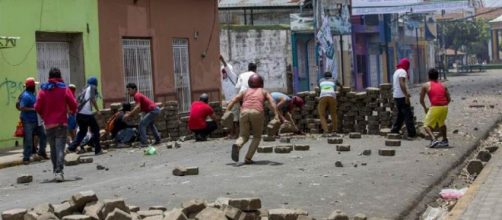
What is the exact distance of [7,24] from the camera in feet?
58.2

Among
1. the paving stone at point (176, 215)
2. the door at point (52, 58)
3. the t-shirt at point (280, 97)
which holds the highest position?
the door at point (52, 58)

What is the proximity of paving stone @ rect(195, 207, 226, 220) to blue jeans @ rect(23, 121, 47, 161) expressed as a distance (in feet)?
27.0

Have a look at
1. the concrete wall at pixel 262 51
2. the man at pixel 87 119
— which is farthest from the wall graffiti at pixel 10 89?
the concrete wall at pixel 262 51

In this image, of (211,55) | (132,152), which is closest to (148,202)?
(132,152)

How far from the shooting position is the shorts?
1443cm

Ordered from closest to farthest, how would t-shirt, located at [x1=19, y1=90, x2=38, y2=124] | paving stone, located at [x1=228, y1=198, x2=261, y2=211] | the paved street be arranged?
paving stone, located at [x1=228, y1=198, x2=261, y2=211]
the paved street
t-shirt, located at [x1=19, y1=90, x2=38, y2=124]

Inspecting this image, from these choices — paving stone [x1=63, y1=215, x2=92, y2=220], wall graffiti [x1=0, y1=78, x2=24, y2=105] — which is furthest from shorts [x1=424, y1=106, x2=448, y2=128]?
wall graffiti [x1=0, y1=78, x2=24, y2=105]

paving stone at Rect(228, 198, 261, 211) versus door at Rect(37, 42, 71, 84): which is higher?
door at Rect(37, 42, 71, 84)

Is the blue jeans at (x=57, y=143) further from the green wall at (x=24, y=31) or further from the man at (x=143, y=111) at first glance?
the green wall at (x=24, y=31)

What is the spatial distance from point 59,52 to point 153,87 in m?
3.70

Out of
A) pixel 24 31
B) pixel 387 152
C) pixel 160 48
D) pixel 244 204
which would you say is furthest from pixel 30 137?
pixel 160 48

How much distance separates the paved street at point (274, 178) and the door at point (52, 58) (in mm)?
3958

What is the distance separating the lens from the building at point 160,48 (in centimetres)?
2106

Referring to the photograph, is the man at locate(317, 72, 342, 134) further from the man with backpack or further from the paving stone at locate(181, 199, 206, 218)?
the paving stone at locate(181, 199, 206, 218)
